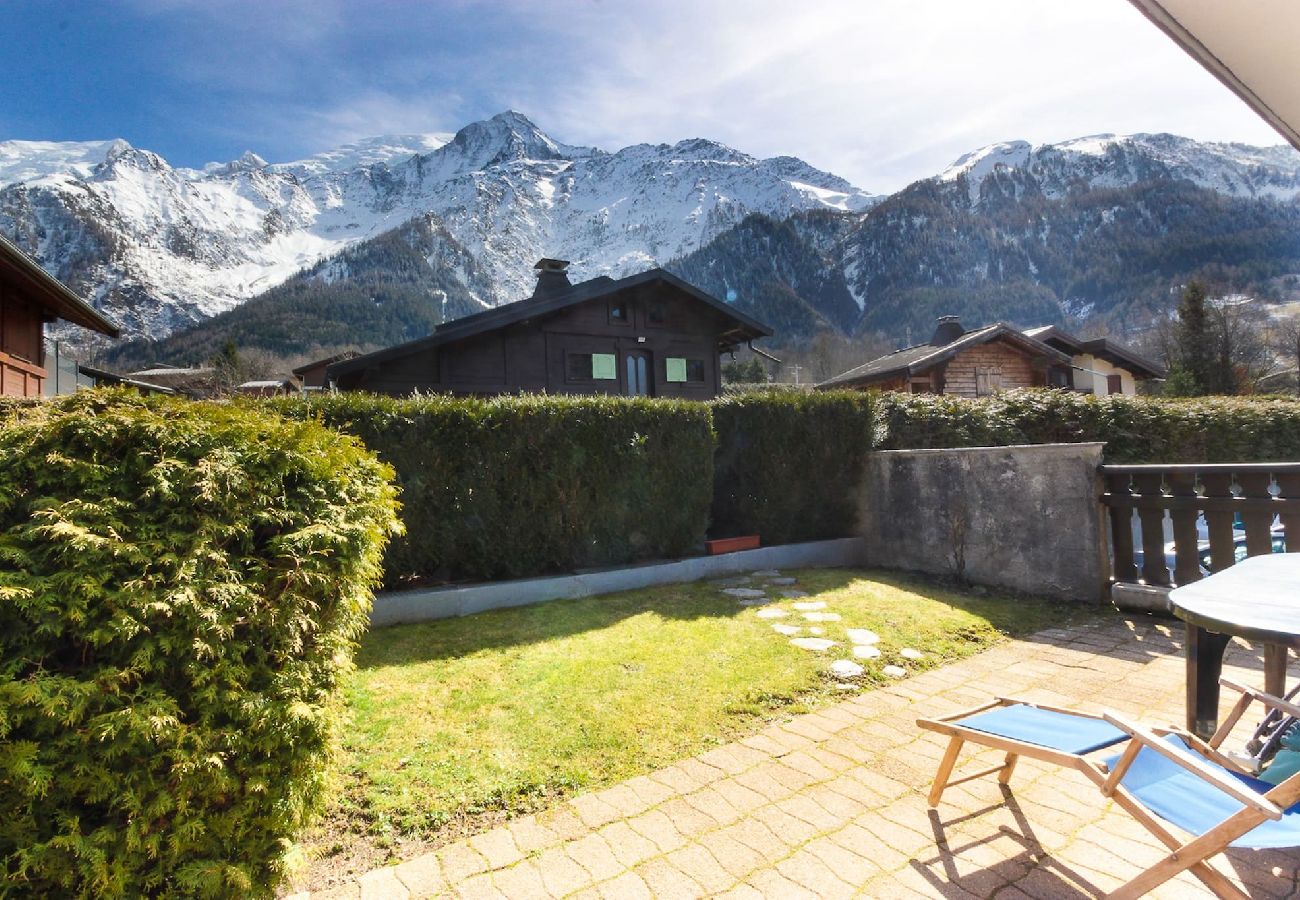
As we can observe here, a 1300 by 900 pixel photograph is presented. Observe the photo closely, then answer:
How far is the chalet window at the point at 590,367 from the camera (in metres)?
15.3

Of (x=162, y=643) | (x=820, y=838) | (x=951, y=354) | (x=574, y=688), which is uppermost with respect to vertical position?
(x=951, y=354)

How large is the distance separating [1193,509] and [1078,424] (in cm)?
388

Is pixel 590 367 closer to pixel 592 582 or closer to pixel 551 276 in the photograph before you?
pixel 551 276

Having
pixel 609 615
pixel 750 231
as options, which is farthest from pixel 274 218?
pixel 609 615

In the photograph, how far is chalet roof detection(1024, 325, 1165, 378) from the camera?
2083 cm

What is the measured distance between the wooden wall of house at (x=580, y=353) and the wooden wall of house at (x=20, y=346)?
6219 mm

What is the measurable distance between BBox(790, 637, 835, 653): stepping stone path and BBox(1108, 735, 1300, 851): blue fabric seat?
2.32 meters

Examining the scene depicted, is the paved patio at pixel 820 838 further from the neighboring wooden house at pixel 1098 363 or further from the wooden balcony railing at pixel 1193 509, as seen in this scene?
the neighboring wooden house at pixel 1098 363

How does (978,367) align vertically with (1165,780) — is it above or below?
above

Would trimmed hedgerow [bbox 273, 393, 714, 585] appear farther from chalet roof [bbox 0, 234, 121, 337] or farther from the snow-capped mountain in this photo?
the snow-capped mountain

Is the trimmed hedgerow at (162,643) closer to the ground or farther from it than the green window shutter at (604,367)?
closer to the ground

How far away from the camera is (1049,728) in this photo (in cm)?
228

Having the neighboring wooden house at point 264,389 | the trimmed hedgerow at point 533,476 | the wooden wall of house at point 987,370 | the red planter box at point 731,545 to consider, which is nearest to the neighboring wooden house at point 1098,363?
the wooden wall of house at point 987,370

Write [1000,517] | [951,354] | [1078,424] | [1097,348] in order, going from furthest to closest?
[1097,348] → [951,354] → [1078,424] → [1000,517]
